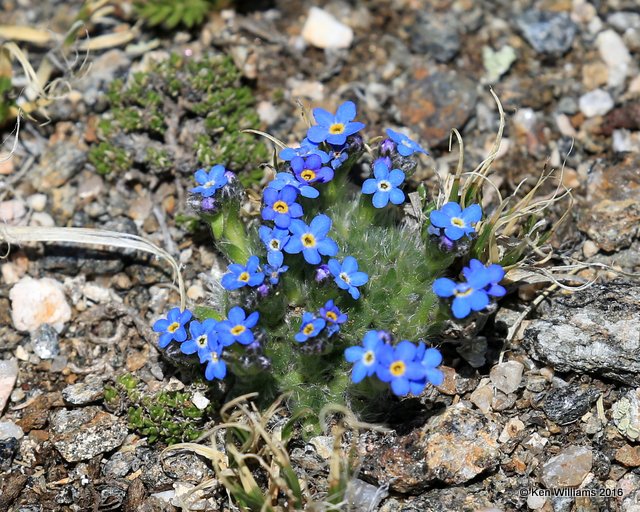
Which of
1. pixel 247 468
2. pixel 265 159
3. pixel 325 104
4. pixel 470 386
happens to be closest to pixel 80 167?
pixel 265 159

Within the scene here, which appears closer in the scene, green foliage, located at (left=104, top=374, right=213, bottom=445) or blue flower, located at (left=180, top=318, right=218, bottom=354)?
blue flower, located at (left=180, top=318, right=218, bottom=354)

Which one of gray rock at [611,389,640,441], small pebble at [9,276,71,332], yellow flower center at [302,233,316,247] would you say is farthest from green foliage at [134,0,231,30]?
gray rock at [611,389,640,441]

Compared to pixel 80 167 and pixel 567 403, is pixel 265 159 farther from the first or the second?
pixel 567 403

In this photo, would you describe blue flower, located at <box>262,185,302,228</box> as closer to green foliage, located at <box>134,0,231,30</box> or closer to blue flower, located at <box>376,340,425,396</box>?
blue flower, located at <box>376,340,425,396</box>

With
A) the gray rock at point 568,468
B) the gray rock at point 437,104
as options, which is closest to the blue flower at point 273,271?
the gray rock at point 568,468

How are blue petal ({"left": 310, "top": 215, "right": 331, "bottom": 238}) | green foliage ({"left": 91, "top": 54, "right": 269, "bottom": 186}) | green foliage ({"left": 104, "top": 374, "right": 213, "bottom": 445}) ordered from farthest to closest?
green foliage ({"left": 91, "top": 54, "right": 269, "bottom": 186}), green foliage ({"left": 104, "top": 374, "right": 213, "bottom": 445}), blue petal ({"left": 310, "top": 215, "right": 331, "bottom": 238})

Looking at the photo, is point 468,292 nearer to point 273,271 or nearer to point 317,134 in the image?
point 273,271

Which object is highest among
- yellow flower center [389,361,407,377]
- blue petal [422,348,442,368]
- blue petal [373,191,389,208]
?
blue petal [373,191,389,208]

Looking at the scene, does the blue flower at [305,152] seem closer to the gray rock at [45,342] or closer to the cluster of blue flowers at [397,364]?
the cluster of blue flowers at [397,364]
